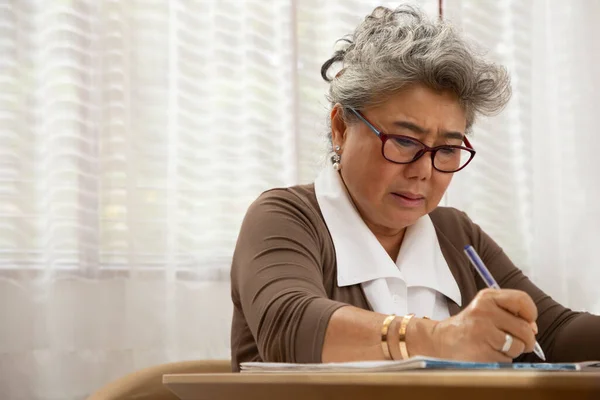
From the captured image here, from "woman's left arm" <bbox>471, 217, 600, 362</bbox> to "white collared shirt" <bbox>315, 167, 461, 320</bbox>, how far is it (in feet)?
0.56

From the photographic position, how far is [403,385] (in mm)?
799

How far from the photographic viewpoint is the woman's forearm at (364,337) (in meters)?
1.14

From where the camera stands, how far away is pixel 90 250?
83.1 inches

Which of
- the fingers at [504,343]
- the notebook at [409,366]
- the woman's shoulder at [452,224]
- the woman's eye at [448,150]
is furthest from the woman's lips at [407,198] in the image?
the notebook at [409,366]

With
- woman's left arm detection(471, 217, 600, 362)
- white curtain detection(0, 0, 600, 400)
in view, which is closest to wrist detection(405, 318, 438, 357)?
woman's left arm detection(471, 217, 600, 362)

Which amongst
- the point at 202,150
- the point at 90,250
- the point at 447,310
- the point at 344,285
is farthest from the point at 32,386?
the point at 447,310

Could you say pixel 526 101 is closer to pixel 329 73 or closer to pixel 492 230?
pixel 492 230

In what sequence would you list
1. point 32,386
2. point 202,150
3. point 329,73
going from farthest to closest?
point 329,73 → point 202,150 → point 32,386

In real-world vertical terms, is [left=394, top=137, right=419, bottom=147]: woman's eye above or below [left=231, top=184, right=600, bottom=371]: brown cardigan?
above

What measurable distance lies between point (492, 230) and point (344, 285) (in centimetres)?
110

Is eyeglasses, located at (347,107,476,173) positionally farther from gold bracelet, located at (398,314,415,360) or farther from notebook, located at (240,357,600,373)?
notebook, located at (240,357,600,373)

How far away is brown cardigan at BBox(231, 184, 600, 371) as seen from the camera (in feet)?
4.22

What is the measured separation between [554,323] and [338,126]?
63cm

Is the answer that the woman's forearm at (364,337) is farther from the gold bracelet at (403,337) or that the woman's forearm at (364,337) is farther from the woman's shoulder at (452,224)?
the woman's shoulder at (452,224)
